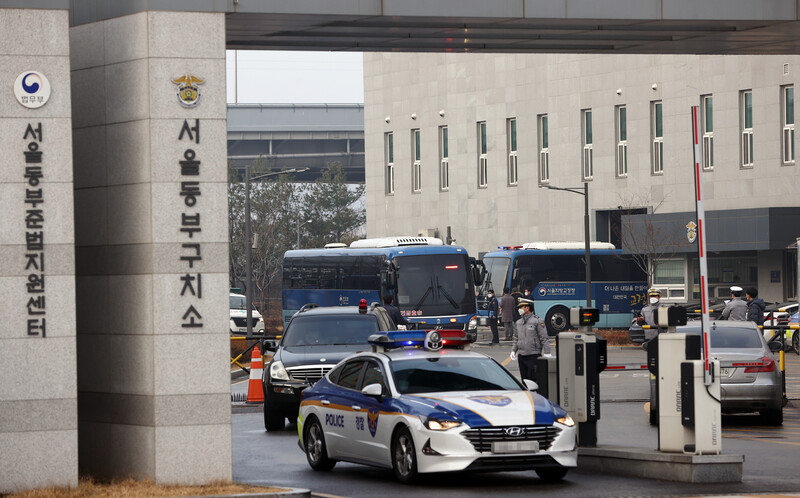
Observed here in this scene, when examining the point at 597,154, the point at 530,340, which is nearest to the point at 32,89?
the point at 530,340

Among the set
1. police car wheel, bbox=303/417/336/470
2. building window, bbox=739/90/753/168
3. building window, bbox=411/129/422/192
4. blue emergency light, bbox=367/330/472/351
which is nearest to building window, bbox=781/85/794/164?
building window, bbox=739/90/753/168

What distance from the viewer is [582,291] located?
→ 53.6 meters

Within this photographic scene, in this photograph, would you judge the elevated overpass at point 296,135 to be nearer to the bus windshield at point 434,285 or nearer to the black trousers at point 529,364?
the bus windshield at point 434,285

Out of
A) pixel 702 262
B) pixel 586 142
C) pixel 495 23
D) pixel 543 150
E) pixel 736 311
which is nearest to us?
pixel 702 262

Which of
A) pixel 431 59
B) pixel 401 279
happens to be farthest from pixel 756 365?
pixel 431 59

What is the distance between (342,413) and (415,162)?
222 feet

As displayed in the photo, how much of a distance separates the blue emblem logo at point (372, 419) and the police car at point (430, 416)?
0.01 m

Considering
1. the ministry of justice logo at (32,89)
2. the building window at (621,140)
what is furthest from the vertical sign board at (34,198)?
the building window at (621,140)

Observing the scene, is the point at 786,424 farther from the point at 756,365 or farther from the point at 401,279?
the point at 401,279

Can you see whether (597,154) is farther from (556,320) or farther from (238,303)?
(238,303)

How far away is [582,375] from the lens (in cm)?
1728

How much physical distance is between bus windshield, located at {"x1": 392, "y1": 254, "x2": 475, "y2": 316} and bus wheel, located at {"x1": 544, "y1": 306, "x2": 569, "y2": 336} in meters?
6.20

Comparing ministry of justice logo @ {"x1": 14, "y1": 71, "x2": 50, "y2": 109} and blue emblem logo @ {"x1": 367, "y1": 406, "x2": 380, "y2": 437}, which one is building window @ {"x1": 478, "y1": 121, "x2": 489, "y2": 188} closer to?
blue emblem logo @ {"x1": 367, "y1": 406, "x2": 380, "y2": 437}

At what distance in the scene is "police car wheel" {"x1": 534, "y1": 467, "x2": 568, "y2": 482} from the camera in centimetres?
1549
